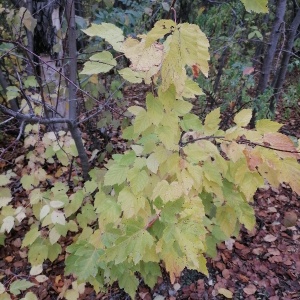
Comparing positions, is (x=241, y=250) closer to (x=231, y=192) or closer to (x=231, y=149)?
(x=231, y=192)

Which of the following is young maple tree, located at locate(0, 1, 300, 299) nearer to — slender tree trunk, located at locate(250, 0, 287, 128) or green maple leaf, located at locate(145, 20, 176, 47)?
green maple leaf, located at locate(145, 20, 176, 47)

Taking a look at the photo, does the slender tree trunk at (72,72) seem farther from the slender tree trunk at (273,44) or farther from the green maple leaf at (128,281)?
the slender tree trunk at (273,44)

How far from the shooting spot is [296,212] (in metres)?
2.75

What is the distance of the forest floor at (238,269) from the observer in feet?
7.03

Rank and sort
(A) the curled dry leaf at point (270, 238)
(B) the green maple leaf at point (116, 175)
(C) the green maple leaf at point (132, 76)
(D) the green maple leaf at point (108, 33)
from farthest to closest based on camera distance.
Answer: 1. (A) the curled dry leaf at point (270, 238)
2. (B) the green maple leaf at point (116, 175)
3. (C) the green maple leaf at point (132, 76)
4. (D) the green maple leaf at point (108, 33)

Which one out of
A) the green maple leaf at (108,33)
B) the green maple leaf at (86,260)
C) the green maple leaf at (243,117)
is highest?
the green maple leaf at (108,33)

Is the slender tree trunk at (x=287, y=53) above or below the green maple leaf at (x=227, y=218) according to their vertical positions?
above

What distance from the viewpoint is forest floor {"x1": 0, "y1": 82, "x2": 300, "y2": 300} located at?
2.14 m

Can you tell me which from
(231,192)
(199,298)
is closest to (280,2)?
(231,192)

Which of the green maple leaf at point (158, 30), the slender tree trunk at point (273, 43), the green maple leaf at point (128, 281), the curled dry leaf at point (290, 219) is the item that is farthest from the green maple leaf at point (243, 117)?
the curled dry leaf at point (290, 219)

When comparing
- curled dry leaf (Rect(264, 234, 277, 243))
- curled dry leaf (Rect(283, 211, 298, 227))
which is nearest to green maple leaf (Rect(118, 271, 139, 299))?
curled dry leaf (Rect(264, 234, 277, 243))

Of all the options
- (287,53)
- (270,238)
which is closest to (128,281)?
(270,238)

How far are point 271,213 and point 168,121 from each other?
2.18 meters

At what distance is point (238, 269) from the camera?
2.31 m
